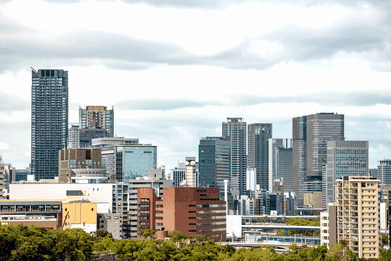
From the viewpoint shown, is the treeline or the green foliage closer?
the green foliage

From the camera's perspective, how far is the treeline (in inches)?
→ 4811

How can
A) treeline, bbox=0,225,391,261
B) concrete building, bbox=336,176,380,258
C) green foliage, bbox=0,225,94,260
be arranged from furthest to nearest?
concrete building, bbox=336,176,380,258 < treeline, bbox=0,225,391,261 < green foliage, bbox=0,225,94,260

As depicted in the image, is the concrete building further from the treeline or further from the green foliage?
the green foliage

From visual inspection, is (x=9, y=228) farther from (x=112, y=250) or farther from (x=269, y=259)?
(x=269, y=259)

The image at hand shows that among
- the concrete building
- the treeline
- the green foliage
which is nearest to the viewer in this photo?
the green foliage

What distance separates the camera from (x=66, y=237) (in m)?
135

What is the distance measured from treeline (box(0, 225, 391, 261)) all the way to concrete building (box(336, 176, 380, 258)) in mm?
9356

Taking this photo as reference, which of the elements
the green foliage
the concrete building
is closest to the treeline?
the green foliage

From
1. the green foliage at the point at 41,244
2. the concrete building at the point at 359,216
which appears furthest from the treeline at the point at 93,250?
the concrete building at the point at 359,216

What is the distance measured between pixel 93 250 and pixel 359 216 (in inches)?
3100

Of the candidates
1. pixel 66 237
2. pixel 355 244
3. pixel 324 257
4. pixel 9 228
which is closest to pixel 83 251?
pixel 66 237

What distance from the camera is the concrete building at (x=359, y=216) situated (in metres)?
183

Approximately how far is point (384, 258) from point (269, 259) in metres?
36.7

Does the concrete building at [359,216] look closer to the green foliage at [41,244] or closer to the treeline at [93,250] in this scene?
the treeline at [93,250]
